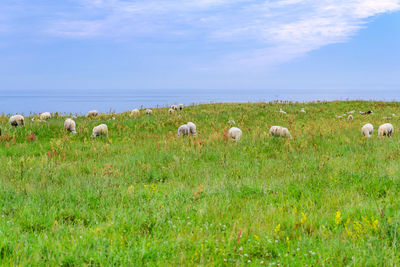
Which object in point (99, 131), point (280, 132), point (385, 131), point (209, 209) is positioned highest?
point (385, 131)

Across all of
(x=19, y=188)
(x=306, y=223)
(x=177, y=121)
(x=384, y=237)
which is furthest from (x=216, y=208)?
(x=177, y=121)

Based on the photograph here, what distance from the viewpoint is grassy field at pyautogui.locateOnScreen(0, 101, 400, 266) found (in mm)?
3160

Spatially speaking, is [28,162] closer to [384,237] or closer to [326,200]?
[326,200]

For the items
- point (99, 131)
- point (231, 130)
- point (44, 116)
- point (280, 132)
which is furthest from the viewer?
point (44, 116)

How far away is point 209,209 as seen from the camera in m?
4.38

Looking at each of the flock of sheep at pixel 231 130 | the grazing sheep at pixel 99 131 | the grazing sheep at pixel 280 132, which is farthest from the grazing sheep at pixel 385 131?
the grazing sheep at pixel 99 131

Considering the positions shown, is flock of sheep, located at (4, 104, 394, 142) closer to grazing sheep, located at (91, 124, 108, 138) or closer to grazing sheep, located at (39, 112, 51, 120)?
grazing sheep, located at (91, 124, 108, 138)

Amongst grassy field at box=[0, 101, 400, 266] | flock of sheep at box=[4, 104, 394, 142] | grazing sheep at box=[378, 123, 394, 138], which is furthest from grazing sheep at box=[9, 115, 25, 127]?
grazing sheep at box=[378, 123, 394, 138]

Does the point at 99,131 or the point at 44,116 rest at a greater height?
the point at 44,116

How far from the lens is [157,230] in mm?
3705

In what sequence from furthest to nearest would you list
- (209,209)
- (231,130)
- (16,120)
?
1. (16,120)
2. (231,130)
3. (209,209)

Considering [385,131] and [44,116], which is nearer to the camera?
[385,131]

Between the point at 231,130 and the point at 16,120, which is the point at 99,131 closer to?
the point at 16,120

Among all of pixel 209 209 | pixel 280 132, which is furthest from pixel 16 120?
pixel 209 209
